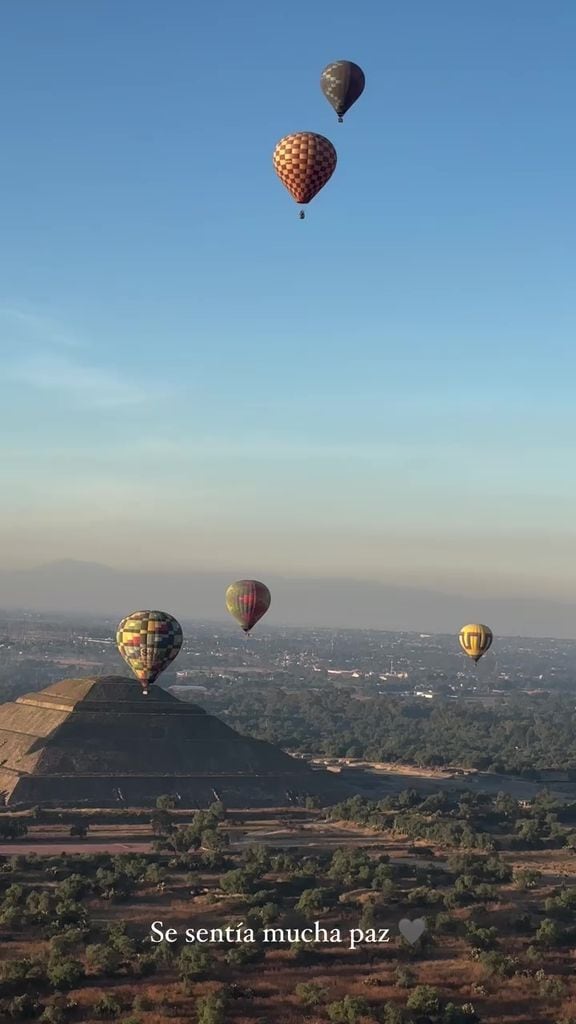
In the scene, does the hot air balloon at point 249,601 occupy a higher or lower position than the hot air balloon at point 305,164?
lower

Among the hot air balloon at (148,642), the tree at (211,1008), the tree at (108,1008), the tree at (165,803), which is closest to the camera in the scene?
the tree at (211,1008)

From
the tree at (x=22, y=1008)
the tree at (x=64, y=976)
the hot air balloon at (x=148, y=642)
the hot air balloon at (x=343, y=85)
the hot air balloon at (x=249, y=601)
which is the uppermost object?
the hot air balloon at (x=343, y=85)

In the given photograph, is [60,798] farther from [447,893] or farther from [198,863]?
[447,893]

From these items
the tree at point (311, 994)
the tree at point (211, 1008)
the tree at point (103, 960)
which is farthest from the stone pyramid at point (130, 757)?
the tree at point (211, 1008)

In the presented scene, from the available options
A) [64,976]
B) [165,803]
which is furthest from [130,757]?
[64,976]

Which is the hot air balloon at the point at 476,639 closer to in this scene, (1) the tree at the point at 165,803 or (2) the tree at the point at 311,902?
(1) the tree at the point at 165,803

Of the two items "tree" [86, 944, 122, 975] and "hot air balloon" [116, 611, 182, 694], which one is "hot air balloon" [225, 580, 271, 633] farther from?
"tree" [86, 944, 122, 975]

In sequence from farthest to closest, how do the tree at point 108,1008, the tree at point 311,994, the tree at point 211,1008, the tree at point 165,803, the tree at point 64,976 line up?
the tree at point 165,803
the tree at point 64,976
the tree at point 311,994
the tree at point 108,1008
the tree at point 211,1008

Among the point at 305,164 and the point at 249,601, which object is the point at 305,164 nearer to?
the point at 305,164
